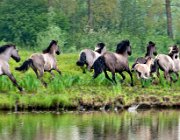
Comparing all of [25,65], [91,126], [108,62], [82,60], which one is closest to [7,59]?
[25,65]

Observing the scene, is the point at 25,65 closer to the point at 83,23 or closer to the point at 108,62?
the point at 108,62

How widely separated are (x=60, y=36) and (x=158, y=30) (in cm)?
1293

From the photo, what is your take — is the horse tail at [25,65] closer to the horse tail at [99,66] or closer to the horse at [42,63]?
the horse at [42,63]

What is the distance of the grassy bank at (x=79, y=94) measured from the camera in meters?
23.0

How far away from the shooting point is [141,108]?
81.0 feet

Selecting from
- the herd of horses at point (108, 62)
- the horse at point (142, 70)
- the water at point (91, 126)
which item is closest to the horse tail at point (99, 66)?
the herd of horses at point (108, 62)

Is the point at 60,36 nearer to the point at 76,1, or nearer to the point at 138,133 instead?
the point at 76,1

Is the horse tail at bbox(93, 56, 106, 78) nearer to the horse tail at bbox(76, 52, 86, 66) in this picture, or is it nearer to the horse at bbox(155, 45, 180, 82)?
the horse tail at bbox(76, 52, 86, 66)

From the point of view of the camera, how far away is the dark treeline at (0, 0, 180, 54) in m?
44.0

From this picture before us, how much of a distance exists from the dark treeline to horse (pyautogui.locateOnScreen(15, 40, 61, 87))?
12.2 meters

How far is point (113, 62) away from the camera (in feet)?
92.1

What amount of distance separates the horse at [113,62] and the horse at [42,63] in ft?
6.02

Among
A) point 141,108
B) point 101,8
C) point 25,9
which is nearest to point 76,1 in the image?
point 101,8

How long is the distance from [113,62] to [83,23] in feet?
87.4
